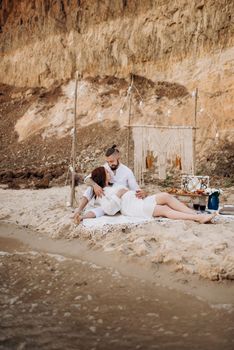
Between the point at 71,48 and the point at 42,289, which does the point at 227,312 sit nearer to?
the point at 42,289

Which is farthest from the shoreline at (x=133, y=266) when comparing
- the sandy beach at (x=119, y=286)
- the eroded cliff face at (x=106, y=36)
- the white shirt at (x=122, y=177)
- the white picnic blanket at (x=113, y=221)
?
the eroded cliff face at (x=106, y=36)

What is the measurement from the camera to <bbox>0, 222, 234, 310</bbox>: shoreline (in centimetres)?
458

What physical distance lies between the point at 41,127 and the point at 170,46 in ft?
20.8

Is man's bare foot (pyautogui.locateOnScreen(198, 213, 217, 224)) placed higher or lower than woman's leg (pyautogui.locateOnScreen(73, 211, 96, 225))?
higher

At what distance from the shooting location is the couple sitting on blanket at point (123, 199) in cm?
656

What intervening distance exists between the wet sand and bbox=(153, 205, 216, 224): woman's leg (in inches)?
48.2

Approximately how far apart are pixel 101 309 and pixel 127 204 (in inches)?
111

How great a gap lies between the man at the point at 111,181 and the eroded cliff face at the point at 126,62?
5947mm

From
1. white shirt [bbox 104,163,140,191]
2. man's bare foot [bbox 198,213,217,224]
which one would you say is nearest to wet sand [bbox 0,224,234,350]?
man's bare foot [bbox 198,213,217,224]

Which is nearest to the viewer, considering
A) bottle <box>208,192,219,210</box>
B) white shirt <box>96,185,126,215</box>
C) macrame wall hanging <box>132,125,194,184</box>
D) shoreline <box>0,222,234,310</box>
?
shoreline <box>0,222,234,310</box>

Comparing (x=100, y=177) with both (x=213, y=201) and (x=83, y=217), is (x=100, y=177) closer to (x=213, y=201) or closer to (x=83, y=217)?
Answer: (x=83, y=217)

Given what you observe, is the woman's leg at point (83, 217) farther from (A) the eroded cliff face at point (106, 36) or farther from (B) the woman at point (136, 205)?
(A) the eroded cliff face at point (106, 36)

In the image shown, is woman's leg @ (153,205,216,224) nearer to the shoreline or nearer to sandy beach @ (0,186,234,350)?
sandy beach @ (0,186,234,350)

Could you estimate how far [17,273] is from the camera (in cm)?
535
